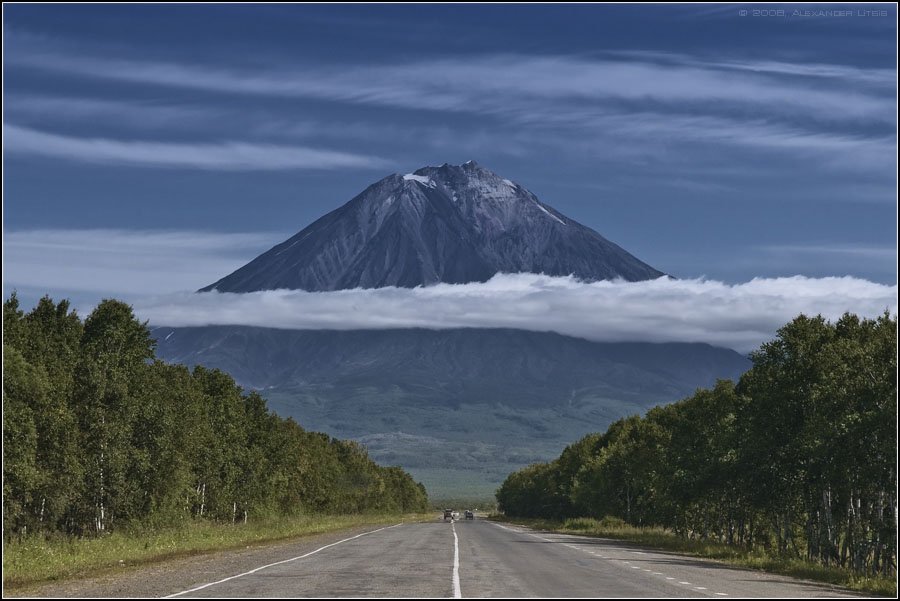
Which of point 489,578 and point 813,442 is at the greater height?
point 813,442

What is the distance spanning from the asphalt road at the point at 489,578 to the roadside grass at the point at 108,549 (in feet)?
15.8

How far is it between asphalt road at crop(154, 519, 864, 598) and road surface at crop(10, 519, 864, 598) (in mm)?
29

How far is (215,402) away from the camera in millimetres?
91938

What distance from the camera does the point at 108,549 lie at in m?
46.0

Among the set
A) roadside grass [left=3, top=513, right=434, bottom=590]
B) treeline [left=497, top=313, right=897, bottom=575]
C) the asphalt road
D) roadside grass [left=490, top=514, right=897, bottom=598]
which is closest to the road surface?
the asphalt road

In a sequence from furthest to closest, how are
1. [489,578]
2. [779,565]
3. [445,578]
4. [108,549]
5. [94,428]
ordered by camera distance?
[94,428]
[108,549]
[779,565]
[489,578]
[445,578]

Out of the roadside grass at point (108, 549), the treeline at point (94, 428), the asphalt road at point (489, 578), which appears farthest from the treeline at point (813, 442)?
the treeline at point (94, 428)

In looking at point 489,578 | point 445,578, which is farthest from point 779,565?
point 445,578

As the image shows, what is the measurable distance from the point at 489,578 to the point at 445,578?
1.33m

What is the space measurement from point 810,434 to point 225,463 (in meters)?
53.0

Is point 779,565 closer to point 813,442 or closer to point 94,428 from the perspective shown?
point 813,442

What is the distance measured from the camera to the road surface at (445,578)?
28.9 metres

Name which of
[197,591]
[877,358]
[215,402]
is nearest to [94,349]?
[215,402]

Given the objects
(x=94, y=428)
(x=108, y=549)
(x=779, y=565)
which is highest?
(x=94, y=428)
